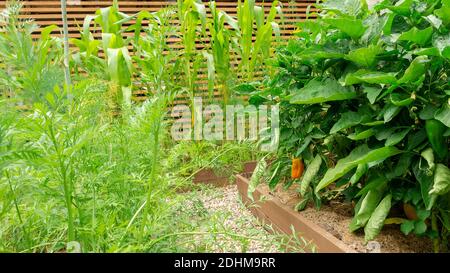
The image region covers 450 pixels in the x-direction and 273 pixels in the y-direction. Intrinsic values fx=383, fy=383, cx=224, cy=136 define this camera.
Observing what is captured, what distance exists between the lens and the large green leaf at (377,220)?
87 centimetres

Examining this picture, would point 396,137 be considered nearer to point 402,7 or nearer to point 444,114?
point 444,114

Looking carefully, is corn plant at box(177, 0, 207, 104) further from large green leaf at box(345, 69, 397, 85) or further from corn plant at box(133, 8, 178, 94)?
large green leaf at box(345, 69, 397, 85)

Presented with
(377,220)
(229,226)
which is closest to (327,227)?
(377,220)

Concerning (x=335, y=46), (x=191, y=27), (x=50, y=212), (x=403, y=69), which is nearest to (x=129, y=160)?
(x=50, y=212)

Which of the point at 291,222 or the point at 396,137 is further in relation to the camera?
the point at 291,222

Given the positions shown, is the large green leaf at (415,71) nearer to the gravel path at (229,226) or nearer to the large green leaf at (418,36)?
the large green leaf at (418,36)

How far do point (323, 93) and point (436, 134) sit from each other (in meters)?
0.27

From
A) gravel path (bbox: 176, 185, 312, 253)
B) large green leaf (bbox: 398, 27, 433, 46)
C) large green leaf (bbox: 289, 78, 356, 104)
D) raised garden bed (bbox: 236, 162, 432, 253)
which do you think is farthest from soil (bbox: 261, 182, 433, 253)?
large green leaf (bbox: 398, 27, 433, 46)

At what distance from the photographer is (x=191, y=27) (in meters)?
1.88

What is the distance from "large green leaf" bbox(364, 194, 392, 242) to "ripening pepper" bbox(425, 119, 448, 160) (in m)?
0.16

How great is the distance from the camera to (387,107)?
2.82 ft

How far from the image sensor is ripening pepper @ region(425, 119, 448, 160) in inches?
31.6

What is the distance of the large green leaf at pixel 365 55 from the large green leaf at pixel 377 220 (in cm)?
33
